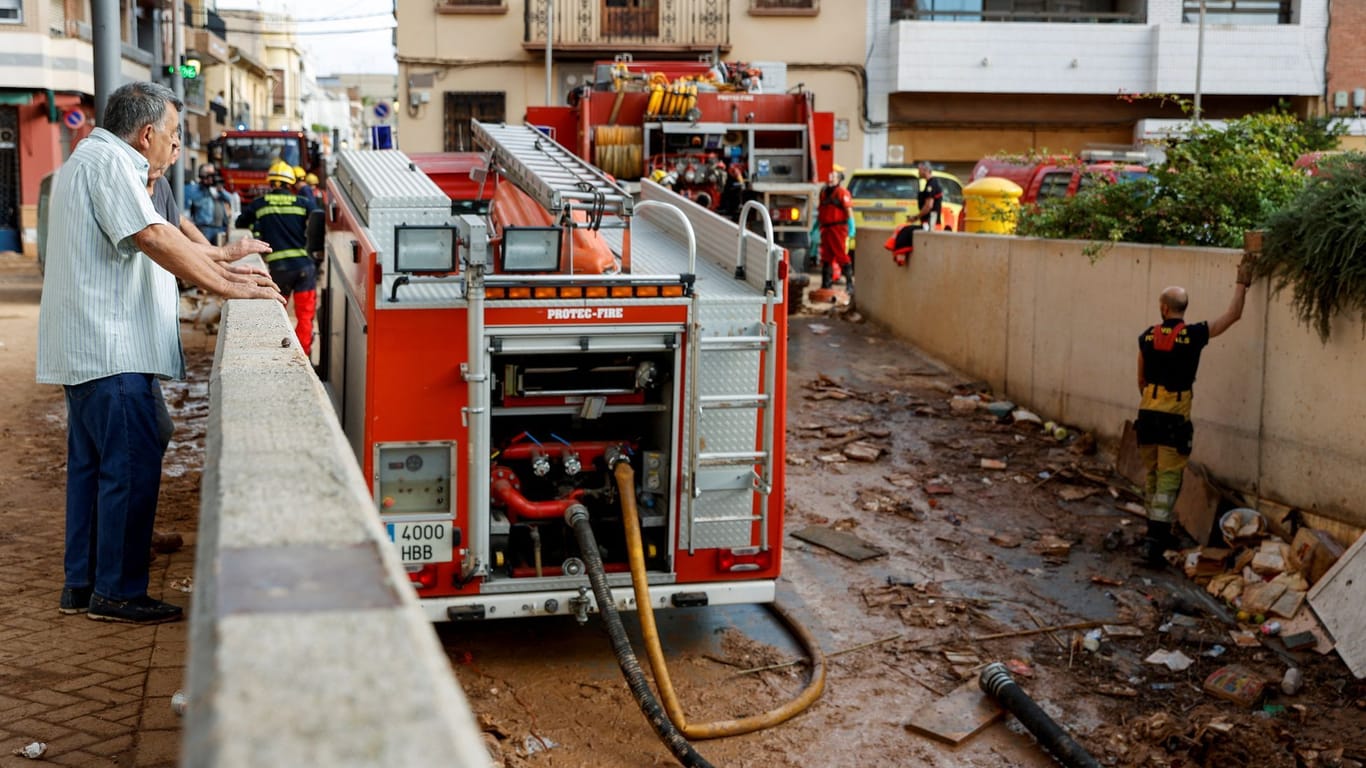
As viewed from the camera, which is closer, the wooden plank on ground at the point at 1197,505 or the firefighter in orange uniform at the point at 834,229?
the wooden plank on ground at the point at 1197,505

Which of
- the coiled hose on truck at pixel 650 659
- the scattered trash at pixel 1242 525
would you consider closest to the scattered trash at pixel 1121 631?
the scattered trash at pixel 1242 525

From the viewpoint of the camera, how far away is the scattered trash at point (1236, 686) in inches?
247

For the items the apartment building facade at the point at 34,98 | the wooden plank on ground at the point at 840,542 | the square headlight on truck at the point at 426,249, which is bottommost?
the wooden plank on ground at the point at 840,542

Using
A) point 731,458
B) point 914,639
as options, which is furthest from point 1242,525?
point 731,458

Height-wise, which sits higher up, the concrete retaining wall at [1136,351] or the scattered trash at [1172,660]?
the concrete retaining wall at [1136,351]

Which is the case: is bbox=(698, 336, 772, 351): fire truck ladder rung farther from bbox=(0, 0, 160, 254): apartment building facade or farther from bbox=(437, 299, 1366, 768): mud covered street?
bbox=(0, 0, 160, 254): apartment building facade

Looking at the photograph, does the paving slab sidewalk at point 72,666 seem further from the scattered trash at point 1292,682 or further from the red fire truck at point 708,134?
the red fire truck at point 708,134

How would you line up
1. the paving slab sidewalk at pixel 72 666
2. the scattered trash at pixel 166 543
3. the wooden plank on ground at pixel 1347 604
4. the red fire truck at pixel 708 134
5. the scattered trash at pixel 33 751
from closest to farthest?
the scattered trash at pixel 33 751 < the paving slab sidewalk at pixel 72 666 < the wooden plank on ground at pixel 1347 604 < the scattered trash at pixel 166 543 < the red fire truck at pixel 708 134

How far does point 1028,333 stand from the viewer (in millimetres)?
11898

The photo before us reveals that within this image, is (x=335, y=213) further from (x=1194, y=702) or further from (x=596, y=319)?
(x=1194, y=702)

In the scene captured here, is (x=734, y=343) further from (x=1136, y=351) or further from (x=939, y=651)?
(x=1136, y=351)

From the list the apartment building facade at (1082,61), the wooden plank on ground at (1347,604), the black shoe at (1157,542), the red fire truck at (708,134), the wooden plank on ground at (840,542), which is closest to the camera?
the wooden plank on ground at (1347,604)

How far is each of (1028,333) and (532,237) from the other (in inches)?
275

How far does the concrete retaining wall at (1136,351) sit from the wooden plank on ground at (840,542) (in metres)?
2.32
